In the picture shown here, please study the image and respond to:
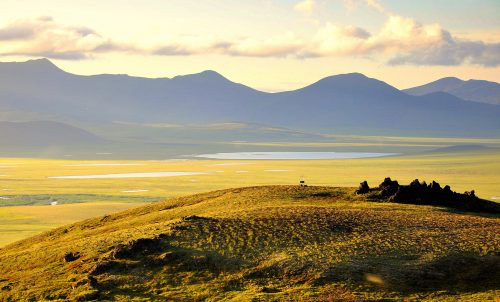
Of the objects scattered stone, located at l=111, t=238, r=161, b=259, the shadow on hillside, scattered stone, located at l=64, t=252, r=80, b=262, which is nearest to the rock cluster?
the shadow on hillside

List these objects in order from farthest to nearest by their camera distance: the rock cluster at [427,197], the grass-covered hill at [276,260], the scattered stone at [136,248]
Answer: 1. the rock cluster at [427,197]
2. the scattered stone at [136,248]
3. the grass-covered hill at [276,260]

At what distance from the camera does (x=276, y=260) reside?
36.2 meters

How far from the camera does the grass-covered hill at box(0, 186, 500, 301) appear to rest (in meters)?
33.5

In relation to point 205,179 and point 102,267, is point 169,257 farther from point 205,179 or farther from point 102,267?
point 205,179


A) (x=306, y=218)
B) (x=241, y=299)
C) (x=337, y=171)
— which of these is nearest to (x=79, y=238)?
(x=306, y=218)

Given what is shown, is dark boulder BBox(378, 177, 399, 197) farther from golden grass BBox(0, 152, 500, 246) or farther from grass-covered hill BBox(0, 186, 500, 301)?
golden grass BBox(0, 152, 500, 246)

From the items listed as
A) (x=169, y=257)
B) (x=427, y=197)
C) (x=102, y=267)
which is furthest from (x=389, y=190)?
(x=102, y=267)

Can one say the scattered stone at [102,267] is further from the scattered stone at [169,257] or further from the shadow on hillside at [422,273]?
the shadow on hillside at [422,273]

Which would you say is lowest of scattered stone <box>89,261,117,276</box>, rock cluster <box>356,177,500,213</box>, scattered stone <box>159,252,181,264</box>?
scattered stone <box>89,261,117,276</box>

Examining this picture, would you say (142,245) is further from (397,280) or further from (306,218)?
(397,280)

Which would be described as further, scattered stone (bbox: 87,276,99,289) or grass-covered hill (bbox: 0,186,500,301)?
scattered stone (bbox: 87,276,99,289)

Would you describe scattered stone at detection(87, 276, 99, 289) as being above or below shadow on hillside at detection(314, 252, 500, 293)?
below

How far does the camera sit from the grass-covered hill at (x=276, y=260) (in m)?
33.5

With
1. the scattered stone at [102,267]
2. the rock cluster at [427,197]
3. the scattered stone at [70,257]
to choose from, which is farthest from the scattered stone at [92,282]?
the rock cluster at [427,197]
